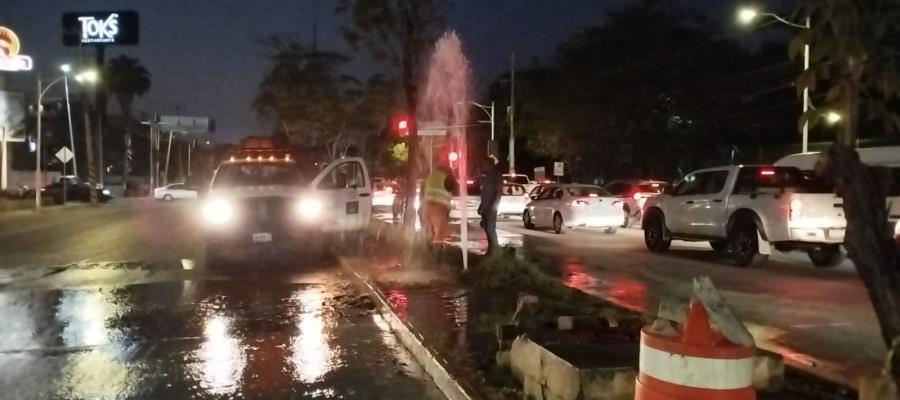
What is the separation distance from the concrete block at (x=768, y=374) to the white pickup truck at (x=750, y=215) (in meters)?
7.80

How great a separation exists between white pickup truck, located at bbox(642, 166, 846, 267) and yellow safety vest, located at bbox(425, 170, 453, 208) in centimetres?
523

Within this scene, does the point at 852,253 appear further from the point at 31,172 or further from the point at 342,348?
the point at 31,172

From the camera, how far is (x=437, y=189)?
1506 centimetres

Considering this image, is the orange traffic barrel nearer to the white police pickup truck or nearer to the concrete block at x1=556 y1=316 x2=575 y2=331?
the concrete block at x1=556 y1=316 x2=575 y2=331

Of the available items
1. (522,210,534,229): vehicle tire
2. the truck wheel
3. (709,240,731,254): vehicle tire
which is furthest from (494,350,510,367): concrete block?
(522,210,534,229): vehicle tire

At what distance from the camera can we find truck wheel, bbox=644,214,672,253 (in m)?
18.9

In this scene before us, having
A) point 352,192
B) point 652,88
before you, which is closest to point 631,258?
point 352,192

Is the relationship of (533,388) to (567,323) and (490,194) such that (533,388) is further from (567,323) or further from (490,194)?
(490,194)

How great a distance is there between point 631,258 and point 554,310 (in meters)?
8.63

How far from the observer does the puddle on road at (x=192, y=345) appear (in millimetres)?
7570

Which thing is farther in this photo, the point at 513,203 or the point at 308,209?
the point at 513,203

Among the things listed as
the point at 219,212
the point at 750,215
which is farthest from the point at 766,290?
the point at 219,212

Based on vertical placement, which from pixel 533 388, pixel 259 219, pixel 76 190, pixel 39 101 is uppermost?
pixel 39 101

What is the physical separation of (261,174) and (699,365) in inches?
579
